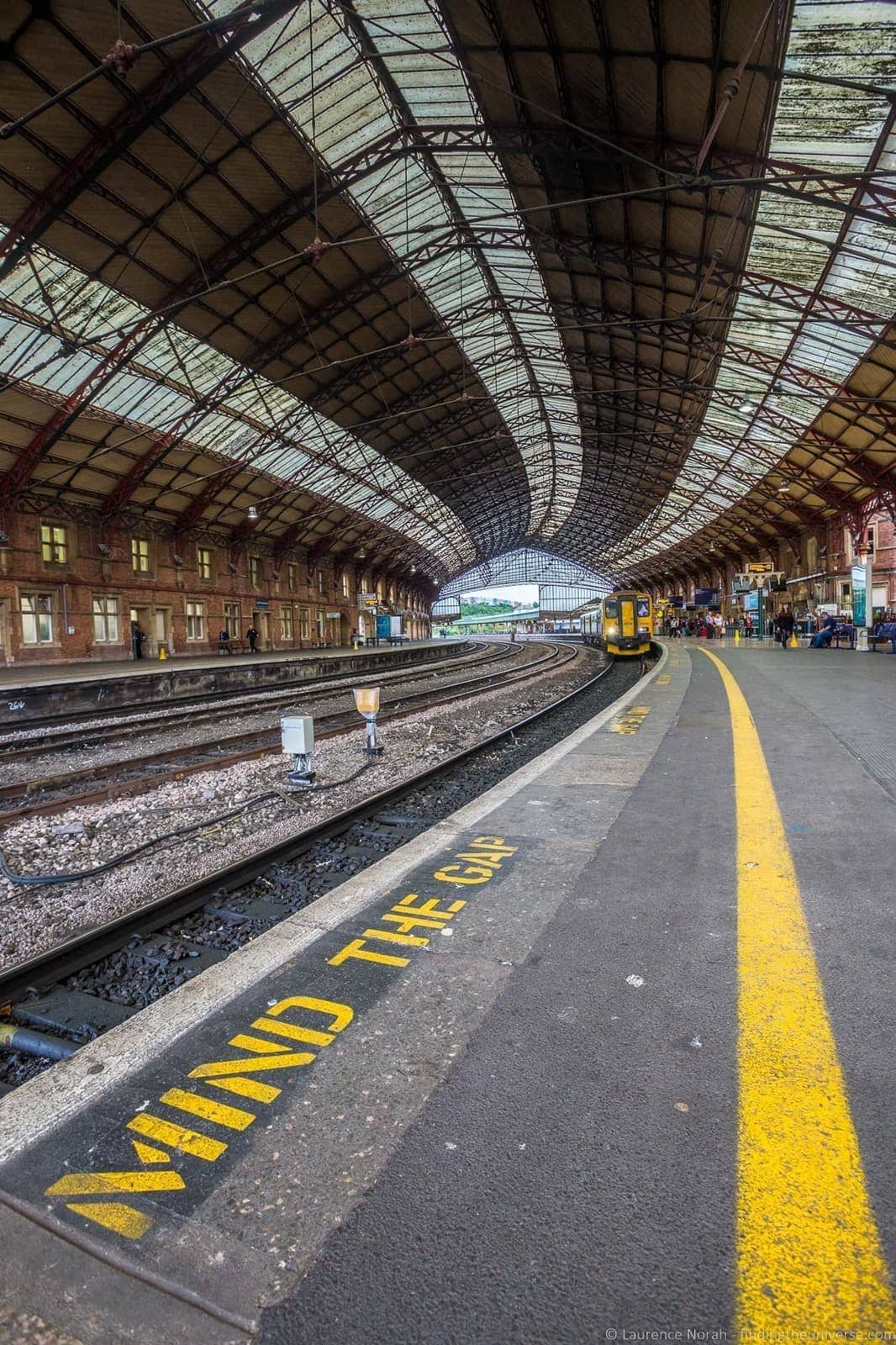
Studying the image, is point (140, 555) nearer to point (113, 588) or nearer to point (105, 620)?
point (113, 588)

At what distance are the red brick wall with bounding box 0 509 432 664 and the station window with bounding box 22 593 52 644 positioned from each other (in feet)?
0.52

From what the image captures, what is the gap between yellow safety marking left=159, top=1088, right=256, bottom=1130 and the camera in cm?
202

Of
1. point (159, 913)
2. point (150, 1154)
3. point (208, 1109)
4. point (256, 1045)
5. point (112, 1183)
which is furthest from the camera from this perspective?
point (159, 913)

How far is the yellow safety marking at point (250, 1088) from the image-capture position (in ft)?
7.01

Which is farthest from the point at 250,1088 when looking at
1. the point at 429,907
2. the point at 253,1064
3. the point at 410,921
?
the point at 429,907

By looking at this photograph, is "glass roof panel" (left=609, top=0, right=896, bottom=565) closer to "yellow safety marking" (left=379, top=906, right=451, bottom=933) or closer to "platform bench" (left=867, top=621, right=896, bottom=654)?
"platform bench" (left=867, top=621, right=896, bottom=654)

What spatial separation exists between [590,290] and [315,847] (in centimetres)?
2528

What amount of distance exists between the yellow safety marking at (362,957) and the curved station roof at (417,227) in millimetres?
11224

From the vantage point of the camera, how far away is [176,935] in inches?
159

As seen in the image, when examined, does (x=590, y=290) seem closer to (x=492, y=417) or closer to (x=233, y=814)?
(x=492, y=417)

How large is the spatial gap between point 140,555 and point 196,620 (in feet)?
16.2

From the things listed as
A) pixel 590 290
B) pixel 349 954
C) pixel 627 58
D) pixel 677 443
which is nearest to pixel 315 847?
pixel 349 954

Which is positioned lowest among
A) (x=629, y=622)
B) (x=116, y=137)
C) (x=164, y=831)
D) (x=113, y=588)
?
(x=164, y=831)

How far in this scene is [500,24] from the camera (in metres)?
13.1
